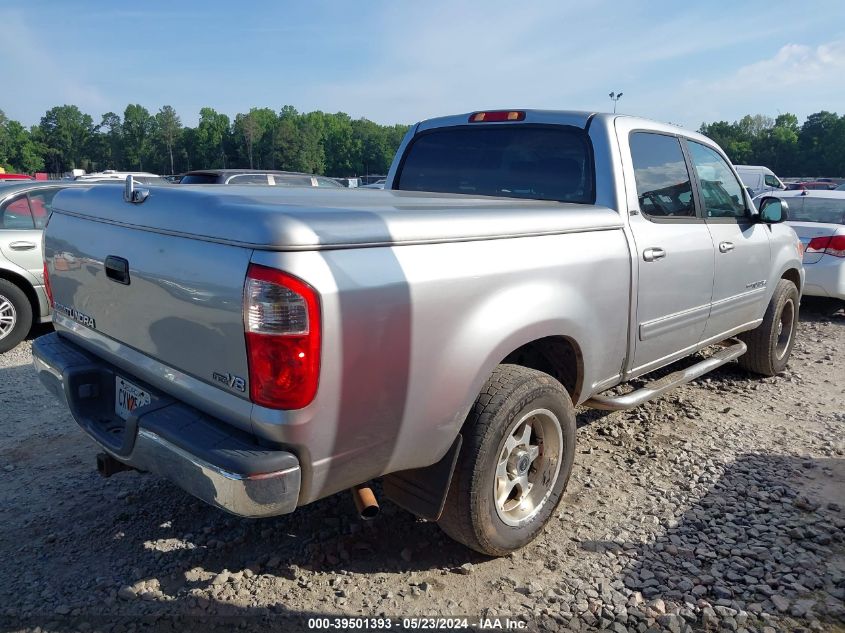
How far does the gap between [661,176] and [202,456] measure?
10.1 ft

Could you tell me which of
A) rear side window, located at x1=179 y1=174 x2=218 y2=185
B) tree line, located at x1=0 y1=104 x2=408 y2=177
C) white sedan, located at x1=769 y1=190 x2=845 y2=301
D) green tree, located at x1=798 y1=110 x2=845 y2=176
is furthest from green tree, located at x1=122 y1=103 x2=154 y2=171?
white sedan, located at x1=769 y1=190 x2=845 y2=301

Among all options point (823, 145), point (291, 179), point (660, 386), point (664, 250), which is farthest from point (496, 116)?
point (823, 145)

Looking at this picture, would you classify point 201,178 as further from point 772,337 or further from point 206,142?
point 206,142

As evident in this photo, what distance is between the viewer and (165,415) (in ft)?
7.70

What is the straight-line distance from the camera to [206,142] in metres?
111

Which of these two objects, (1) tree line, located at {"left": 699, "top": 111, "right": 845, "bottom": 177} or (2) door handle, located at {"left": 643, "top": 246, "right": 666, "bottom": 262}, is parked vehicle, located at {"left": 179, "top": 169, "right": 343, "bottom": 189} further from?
(1) tree line, located at {"left": 699, "top": 111, "right": 845, "bottom": 177}

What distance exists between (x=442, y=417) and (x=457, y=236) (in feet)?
2.26

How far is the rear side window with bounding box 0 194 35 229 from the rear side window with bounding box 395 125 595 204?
4352 millimetres

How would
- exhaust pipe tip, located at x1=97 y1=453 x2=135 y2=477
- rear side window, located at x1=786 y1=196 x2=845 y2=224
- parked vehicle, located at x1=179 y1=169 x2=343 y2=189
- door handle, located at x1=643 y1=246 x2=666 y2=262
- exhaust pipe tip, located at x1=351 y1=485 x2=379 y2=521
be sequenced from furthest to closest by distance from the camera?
parked vehicle, located at x1=179 y1=169 x2=343 y2=189, rear side window, located at x1=786 y1=196 x2=845 y2=224, door handle, located at x1=643 y1=246 x2=666 y2=262, exhaust pipe tip, located at x1=97 y1=453 x2=135 y2=477, exhaust pipe tip, located at x1=351 y1=485 x2=379 y2=521

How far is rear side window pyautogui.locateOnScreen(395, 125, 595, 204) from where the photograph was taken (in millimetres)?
3689

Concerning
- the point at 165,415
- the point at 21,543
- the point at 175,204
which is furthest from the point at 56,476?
the point at 175,204

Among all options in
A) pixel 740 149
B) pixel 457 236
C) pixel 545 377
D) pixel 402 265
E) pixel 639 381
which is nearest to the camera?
pixel 402 265

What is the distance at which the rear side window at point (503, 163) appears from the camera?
3689 mm

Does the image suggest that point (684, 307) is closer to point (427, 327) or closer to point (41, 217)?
point (427, 327)
